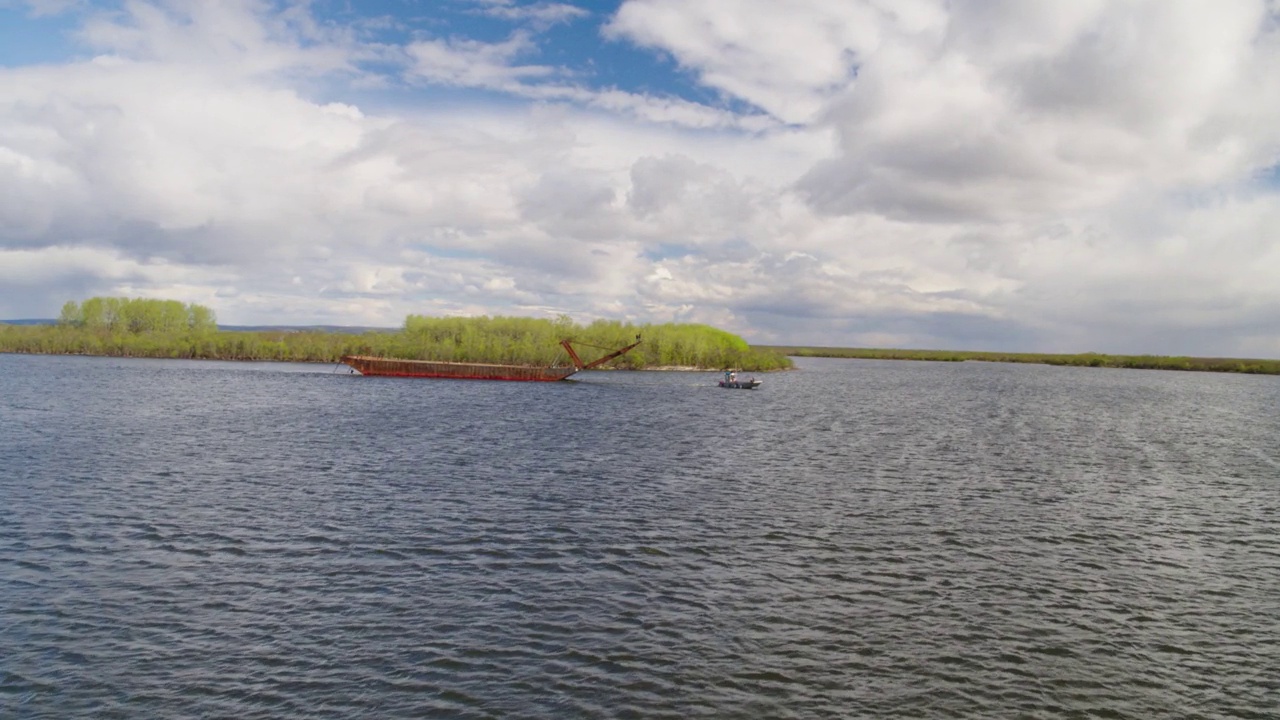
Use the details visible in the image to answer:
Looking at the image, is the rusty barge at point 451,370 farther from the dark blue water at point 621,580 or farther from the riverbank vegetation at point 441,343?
the dark blue water at point 621,580

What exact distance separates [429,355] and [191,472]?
13345cm

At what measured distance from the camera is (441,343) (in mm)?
168375

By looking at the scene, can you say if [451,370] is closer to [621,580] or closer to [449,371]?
[449,371]

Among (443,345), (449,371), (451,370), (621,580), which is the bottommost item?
(621,580)

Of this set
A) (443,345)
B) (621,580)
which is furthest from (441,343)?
(621,580)

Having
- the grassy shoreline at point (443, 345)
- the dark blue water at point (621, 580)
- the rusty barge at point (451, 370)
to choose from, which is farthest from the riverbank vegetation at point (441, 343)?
the dark blue water at point (621, 580)

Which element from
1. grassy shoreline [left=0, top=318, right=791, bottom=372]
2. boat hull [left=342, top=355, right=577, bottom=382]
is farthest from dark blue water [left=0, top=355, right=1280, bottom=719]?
grassy shoreline [left=0, top=318, right=791, bottom=372]

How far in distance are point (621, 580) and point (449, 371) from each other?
122 m

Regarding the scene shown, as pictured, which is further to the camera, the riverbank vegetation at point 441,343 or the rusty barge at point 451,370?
the riverbank vegetation at point 441,343

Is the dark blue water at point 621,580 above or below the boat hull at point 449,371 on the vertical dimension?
below

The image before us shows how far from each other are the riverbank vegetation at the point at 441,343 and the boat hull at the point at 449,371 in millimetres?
23019

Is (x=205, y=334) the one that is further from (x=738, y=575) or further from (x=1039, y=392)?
(x=738, y=575)

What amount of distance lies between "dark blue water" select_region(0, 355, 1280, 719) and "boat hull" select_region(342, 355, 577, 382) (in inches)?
Result: 3405

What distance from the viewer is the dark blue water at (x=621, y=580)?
14945 mm
